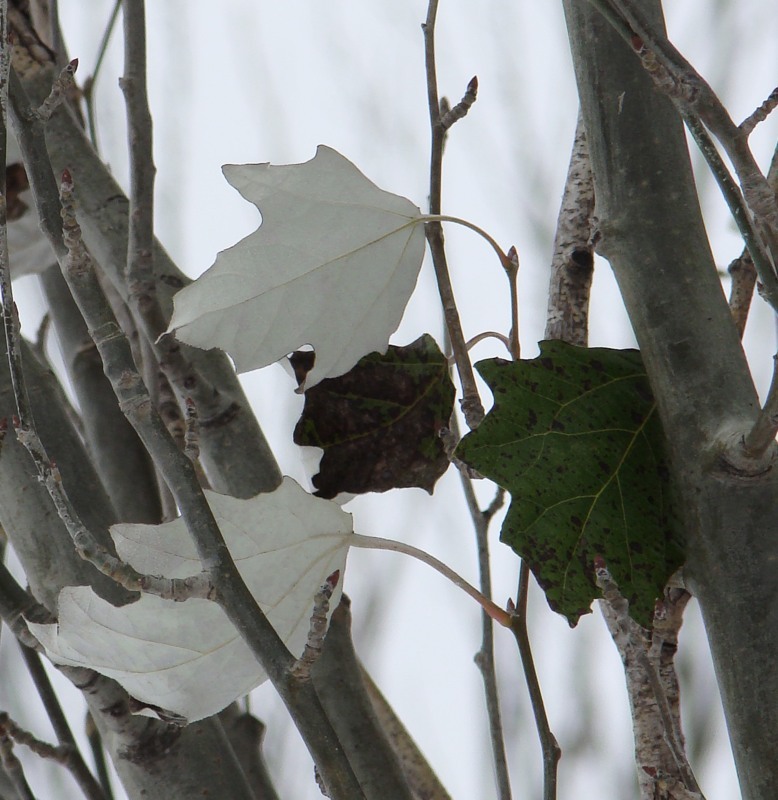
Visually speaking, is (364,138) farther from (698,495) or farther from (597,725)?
(698,495)

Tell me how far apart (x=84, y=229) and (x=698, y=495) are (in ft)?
1.09

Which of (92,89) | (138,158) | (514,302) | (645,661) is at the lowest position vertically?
(645,661)

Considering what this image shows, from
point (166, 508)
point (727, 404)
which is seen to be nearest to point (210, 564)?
point (727, 404)

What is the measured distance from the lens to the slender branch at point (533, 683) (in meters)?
0.27

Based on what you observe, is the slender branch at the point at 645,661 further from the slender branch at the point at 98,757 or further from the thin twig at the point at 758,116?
the slender branch at the point at 98,757

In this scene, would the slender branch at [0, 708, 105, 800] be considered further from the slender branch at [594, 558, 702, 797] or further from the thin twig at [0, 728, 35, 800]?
the slender branch at [594, 558, 702, 797]

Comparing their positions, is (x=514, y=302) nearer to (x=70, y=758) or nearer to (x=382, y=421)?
(x=382, y=421)

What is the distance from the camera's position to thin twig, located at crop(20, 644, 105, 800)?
41 cm

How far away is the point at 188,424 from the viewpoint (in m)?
0.27

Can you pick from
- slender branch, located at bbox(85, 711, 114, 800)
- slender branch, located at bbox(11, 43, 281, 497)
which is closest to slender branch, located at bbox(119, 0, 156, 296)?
slender branch, located at bbox(11, 43, 281, 497)

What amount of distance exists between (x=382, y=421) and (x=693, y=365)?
10 centimetres

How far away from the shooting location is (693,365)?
267 mm

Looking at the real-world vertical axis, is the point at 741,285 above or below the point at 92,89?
below

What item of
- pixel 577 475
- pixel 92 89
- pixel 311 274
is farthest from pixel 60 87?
pixel 92 89
